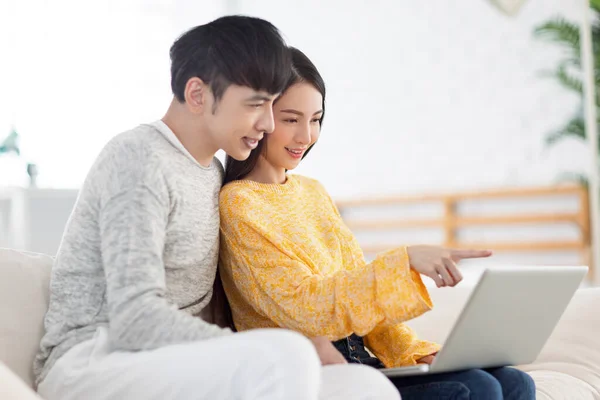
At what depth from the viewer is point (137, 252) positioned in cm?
117

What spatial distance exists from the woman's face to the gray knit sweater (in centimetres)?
18

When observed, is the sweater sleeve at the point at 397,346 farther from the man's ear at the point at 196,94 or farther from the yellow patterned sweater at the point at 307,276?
the man's ear at the point at 196,94

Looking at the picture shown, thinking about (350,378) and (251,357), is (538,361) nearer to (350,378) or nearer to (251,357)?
(350,378)

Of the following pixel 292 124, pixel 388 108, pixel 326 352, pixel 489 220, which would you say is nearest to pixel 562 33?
pixel 489 220

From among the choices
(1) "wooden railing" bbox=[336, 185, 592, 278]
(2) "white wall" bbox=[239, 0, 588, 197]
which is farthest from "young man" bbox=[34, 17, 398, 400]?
(2) "white wall" bbox=[239, 0, 588, 197]

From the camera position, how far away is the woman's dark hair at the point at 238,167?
160cm

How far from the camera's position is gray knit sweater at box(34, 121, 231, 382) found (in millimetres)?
1149

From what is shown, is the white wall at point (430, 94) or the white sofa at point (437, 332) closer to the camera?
the white sofa at point (437, 332)

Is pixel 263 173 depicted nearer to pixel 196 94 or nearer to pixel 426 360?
pixel 196 94

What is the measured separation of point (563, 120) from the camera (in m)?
4.38

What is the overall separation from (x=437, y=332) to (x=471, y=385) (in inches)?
22.7

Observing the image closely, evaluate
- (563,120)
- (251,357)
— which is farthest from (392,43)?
(251,357)

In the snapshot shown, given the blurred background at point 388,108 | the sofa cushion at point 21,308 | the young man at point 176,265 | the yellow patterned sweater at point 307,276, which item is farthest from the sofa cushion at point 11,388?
the blurred background at point 388,108

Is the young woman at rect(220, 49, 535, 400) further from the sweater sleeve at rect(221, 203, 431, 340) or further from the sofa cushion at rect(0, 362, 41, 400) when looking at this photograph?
the sofa cushion at rect(0, 362, 41, 400)
